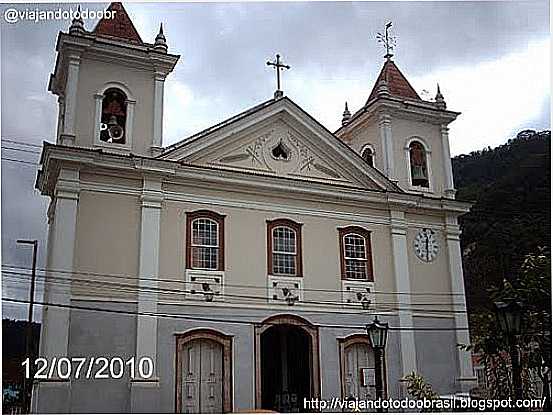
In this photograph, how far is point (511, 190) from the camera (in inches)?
387

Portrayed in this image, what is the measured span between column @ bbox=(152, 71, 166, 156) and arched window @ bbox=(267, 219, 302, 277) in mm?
1831

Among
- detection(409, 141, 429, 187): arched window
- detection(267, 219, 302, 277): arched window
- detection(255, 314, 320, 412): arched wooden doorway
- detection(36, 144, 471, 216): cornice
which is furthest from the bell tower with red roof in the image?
detection(255, 314, 320, 412): arched wooden doorway

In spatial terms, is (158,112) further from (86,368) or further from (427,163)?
(427,163)

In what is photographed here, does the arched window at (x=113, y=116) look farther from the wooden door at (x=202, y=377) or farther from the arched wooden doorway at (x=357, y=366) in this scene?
the arched wooden doorway at (x=357, y=366)

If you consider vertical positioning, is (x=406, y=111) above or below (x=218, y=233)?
above

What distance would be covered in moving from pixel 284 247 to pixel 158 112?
100 inches

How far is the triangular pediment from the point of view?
10.0 meters

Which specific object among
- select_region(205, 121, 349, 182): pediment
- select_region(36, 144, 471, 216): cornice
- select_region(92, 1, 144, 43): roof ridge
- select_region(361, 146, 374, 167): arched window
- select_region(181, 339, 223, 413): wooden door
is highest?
select_region(92, 1, 144, 43): roof ridge

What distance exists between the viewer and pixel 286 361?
9797mm

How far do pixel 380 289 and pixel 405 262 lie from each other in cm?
59

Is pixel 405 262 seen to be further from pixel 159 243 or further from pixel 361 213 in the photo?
pixel 159 243

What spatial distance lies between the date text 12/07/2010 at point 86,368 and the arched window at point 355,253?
3.09m

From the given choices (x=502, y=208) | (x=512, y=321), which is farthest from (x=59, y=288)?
(x=502, y=208)

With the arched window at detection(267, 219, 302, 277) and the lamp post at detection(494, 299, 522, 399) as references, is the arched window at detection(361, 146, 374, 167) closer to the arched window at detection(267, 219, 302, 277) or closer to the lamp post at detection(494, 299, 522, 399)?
the arched window at detection(267, 219, 302, 277)
